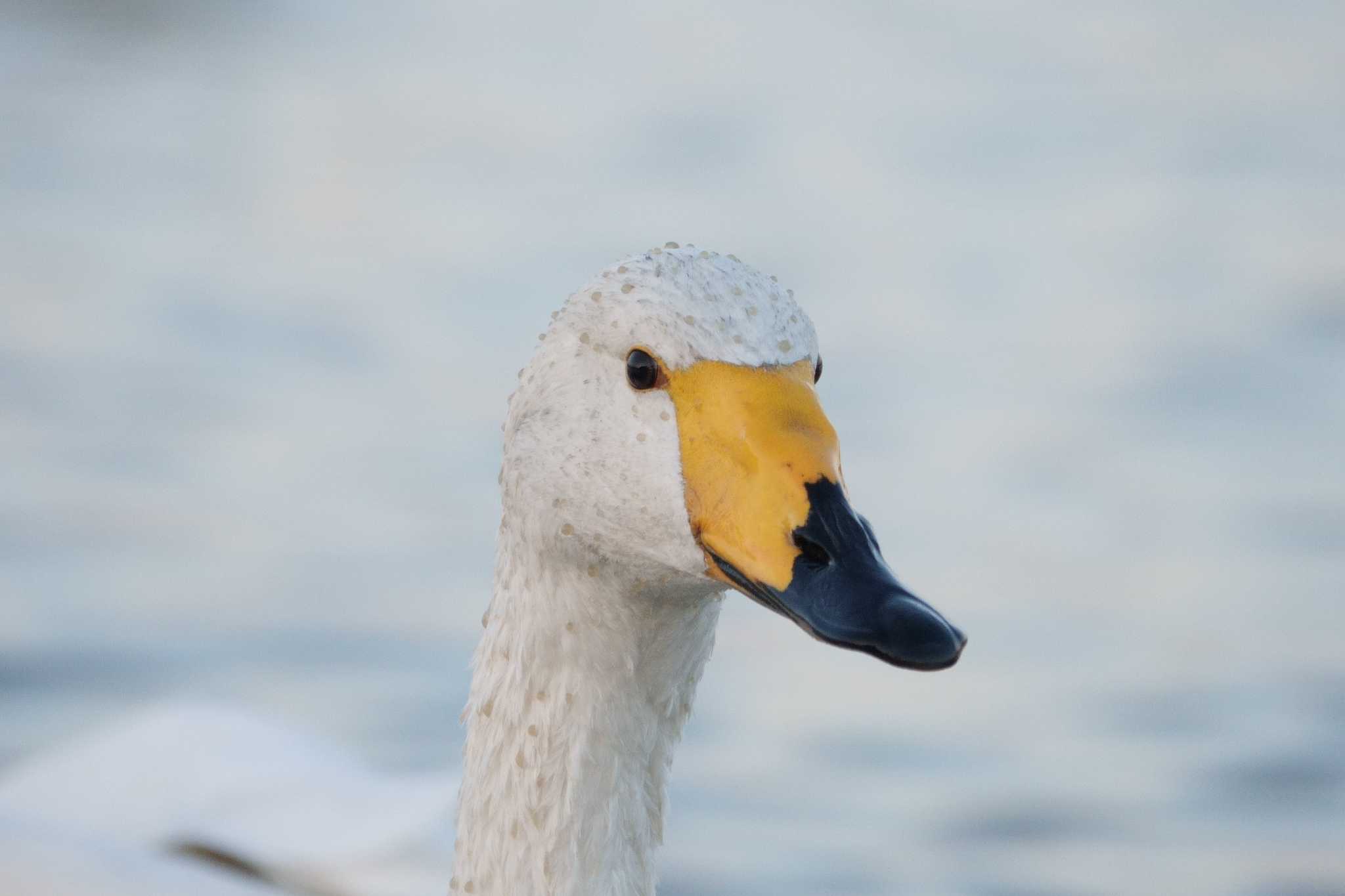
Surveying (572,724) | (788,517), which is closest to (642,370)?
(788,517)

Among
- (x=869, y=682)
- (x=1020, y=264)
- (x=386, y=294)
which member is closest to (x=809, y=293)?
(x=1020, y=264)

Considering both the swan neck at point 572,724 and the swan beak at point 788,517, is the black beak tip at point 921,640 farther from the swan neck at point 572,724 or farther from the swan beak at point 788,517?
the swan neck at point 572,724

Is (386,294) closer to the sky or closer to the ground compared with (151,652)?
closer to the sky

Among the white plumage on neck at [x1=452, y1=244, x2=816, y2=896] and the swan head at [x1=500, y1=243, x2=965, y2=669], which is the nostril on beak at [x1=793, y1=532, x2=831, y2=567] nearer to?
the swan head at [x1=500, y1=243, x2=965, y2=669]

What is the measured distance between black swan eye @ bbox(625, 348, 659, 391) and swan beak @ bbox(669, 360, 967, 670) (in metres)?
0.04

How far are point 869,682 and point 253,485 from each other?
2333 mm

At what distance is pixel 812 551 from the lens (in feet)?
8.41

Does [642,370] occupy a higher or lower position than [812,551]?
higher

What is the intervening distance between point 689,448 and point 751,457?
0.33 feet

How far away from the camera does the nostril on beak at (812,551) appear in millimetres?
2545

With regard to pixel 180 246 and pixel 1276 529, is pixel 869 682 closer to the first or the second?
pixel 1276 529

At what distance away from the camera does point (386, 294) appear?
8.39 meters

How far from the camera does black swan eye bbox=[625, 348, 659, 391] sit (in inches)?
109

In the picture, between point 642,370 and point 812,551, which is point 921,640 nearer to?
point 812,551
